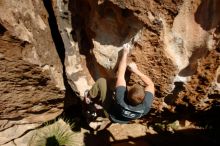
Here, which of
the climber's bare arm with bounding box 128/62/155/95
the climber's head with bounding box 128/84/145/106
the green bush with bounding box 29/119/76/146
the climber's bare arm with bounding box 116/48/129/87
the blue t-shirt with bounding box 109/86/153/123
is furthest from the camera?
the green bush with bounding box 29/119/76/146

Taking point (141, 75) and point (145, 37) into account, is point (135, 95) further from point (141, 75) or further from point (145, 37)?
point (145, 37)

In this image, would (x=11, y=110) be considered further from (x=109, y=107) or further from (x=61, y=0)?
(x=61, y=0)

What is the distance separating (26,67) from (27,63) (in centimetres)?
9

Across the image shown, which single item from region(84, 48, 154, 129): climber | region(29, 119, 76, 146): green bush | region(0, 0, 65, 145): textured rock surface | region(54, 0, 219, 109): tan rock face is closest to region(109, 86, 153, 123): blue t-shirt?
region(84, 48, 154, 129): climber

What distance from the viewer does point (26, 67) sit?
426 cm

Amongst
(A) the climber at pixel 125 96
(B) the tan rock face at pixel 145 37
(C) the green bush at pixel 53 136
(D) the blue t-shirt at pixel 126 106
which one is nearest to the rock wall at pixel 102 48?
(B) the tan rock face at pixel 145 37

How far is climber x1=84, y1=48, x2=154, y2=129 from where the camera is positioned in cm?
396

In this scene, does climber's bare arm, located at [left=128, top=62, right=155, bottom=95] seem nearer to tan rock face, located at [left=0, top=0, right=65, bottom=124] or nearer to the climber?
the climber

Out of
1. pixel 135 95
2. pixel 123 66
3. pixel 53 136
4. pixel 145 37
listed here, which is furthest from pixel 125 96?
pixel 53 136

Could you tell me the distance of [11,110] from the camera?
486 cm

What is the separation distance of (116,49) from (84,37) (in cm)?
51

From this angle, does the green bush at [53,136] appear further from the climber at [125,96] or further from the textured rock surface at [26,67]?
the climber at [125,96]

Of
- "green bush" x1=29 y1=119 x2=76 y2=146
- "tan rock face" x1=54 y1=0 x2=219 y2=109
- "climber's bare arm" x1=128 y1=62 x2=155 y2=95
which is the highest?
"tan rock face" x1=54 y1=0 x2=219 y2=109

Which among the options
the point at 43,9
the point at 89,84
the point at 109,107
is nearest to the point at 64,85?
the point at 89,84
